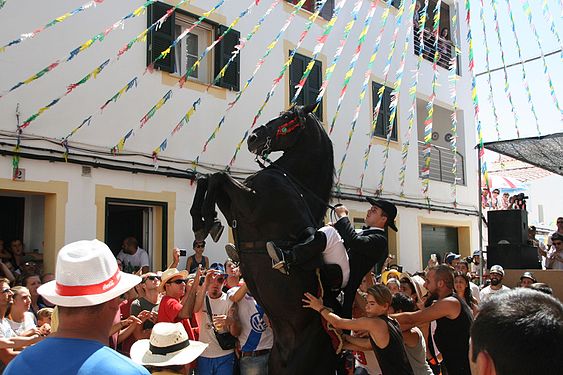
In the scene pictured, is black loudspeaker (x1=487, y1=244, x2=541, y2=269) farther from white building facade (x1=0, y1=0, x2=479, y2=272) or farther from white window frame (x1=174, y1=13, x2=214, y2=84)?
white window frame (x1=174, y1=13, x2=214, y2=84)

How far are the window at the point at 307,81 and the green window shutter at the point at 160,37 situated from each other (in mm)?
2955

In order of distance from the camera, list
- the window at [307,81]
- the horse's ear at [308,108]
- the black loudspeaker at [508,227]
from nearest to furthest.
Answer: the horse's ear at [308,108] → the black loudspeaker at [508,227] → the window at [307,81]

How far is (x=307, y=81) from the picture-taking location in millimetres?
12562

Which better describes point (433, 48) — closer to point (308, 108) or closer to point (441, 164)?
point (441, 164)

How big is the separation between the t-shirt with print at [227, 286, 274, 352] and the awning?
240 inches

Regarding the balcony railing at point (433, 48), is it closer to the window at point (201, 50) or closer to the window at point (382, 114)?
the window at point (382, 114)

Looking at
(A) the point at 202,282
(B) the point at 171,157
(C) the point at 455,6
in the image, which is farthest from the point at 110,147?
(C) the point at 455,6

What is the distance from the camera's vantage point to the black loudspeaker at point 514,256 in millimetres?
11219

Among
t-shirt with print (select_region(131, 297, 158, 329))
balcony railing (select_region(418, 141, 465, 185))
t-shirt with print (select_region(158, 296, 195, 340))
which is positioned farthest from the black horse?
balcony railing (select_region(418, 141, 465, 185))

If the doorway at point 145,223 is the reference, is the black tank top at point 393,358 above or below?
below

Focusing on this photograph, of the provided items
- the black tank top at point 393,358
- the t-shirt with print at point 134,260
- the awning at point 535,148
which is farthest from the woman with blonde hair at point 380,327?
the awning at point 535,148

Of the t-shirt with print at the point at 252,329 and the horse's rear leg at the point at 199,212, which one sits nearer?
the horse's rear leg at the point at 199,212

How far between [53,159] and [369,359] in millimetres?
5486

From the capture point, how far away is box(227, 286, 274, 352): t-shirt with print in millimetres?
5711
